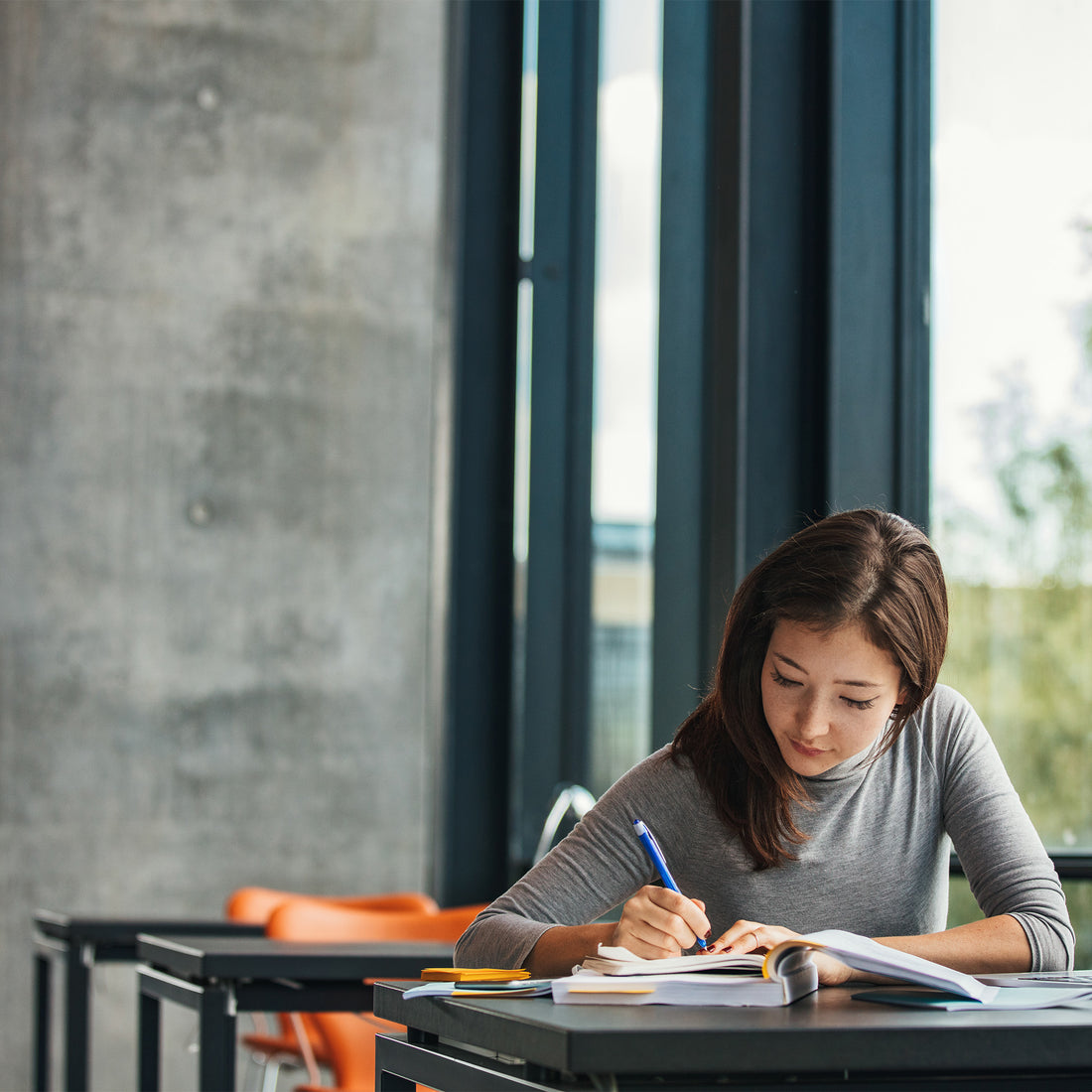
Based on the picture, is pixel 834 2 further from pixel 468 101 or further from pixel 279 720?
pixel 279 720

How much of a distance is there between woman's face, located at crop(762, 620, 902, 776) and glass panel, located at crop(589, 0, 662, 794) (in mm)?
1843

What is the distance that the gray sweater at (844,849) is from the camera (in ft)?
5.42

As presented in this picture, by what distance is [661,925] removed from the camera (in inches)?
53.6

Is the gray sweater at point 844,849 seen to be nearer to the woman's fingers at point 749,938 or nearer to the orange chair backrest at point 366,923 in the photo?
the woman's fingers at point 749,938

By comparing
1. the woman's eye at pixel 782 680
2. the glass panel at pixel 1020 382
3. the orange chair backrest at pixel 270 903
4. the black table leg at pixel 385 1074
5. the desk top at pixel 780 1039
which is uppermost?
the glass panel at pixel 1020 382

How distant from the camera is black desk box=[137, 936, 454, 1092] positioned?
2.02 meters

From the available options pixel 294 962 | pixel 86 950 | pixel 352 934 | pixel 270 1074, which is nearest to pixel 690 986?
pixel 294 962

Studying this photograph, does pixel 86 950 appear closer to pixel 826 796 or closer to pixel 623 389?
pixel 623 389

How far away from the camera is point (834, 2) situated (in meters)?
2.58

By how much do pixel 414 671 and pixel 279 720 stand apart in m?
0.47

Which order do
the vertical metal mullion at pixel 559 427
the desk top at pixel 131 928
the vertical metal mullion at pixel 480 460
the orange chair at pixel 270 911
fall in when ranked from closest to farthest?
the desk top at pixel 131 928, the orange chair at pixel 270 911, the vertical metal mullion at pixel 559 427, the vertical metal mullion at pixel 480 460

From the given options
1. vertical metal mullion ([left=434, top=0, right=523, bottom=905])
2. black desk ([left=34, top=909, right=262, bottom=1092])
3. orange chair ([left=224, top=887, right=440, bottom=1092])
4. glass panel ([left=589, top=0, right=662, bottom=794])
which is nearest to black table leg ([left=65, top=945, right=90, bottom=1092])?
black desk ([left=34, top=909, right=262, bottom=1092])

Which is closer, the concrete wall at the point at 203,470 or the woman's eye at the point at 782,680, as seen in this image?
the woman's eye at the point at 782,680

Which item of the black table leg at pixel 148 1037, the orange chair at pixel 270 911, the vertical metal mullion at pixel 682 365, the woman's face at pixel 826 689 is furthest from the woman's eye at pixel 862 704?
the orange chair at pixel 270 911
